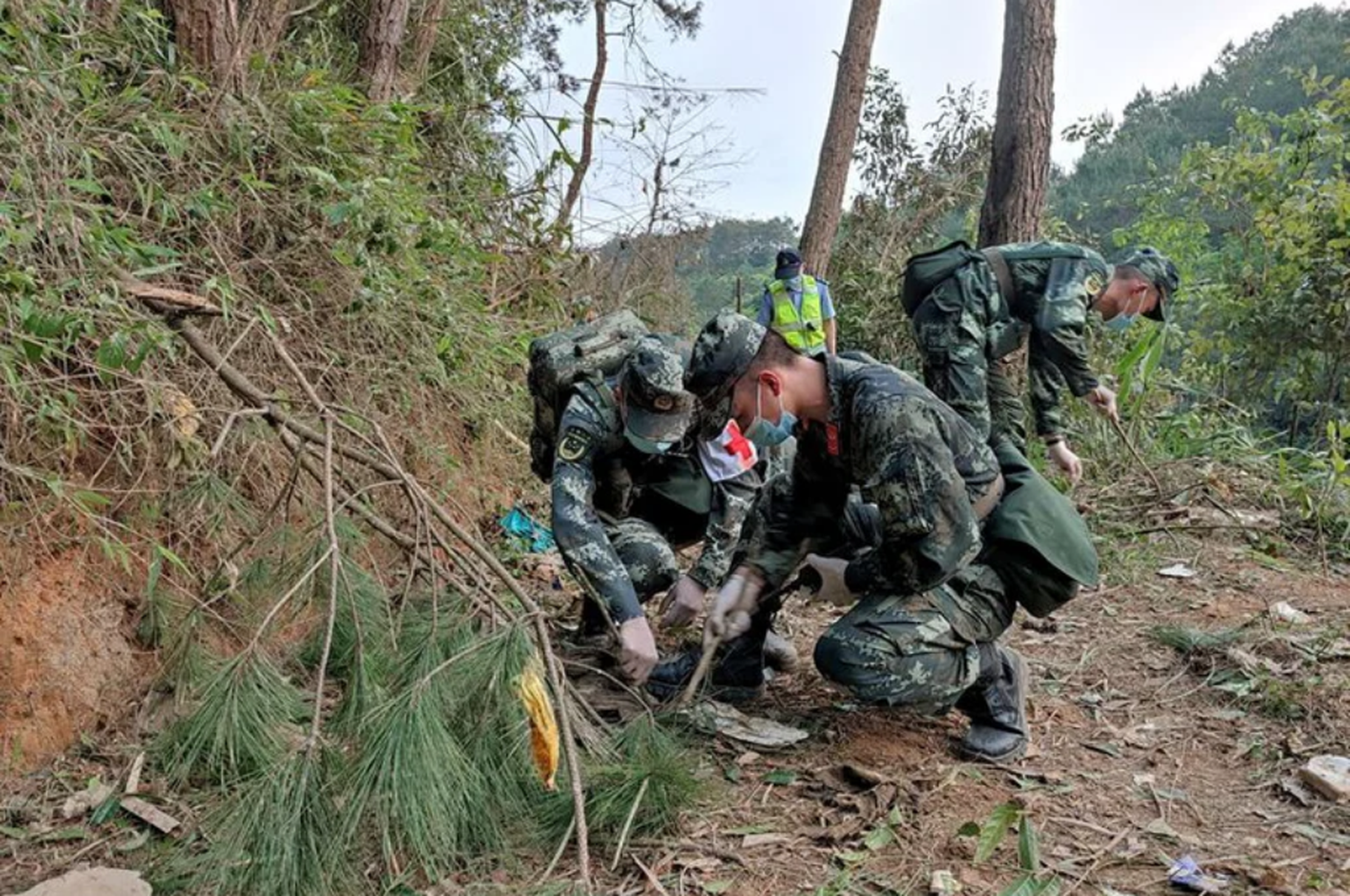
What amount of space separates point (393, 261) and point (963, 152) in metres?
7.25

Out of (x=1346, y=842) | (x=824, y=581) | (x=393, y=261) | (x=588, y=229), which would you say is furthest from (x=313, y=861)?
(x=588, y=229)

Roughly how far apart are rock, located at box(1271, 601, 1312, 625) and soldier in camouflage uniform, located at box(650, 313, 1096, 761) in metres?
1.52

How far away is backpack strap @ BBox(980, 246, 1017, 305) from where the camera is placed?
3.89 meters

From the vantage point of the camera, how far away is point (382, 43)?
462 centimetres

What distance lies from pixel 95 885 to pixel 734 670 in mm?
1684

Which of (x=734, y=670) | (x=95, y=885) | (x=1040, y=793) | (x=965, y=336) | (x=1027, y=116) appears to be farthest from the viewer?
(x=1027, y=116)

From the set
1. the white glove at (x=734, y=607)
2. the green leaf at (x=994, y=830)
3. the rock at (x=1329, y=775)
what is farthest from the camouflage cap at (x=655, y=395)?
the rock at (x=1329, y=775)

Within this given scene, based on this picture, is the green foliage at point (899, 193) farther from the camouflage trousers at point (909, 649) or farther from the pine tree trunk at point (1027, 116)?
the camouflage trousers at point (909, 649)

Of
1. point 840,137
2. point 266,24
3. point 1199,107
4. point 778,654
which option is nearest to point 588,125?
point 840,137

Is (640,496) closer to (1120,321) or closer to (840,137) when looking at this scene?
(1120,321)

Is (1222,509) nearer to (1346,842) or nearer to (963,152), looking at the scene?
(1346,842)

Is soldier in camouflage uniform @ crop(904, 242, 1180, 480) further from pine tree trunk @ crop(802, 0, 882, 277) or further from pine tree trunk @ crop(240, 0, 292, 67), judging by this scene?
pine tree trunk @ crop(802, 0, 882, 277)

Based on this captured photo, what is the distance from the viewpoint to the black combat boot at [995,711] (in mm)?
2467

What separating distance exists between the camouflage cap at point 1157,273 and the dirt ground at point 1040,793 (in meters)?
1.28
